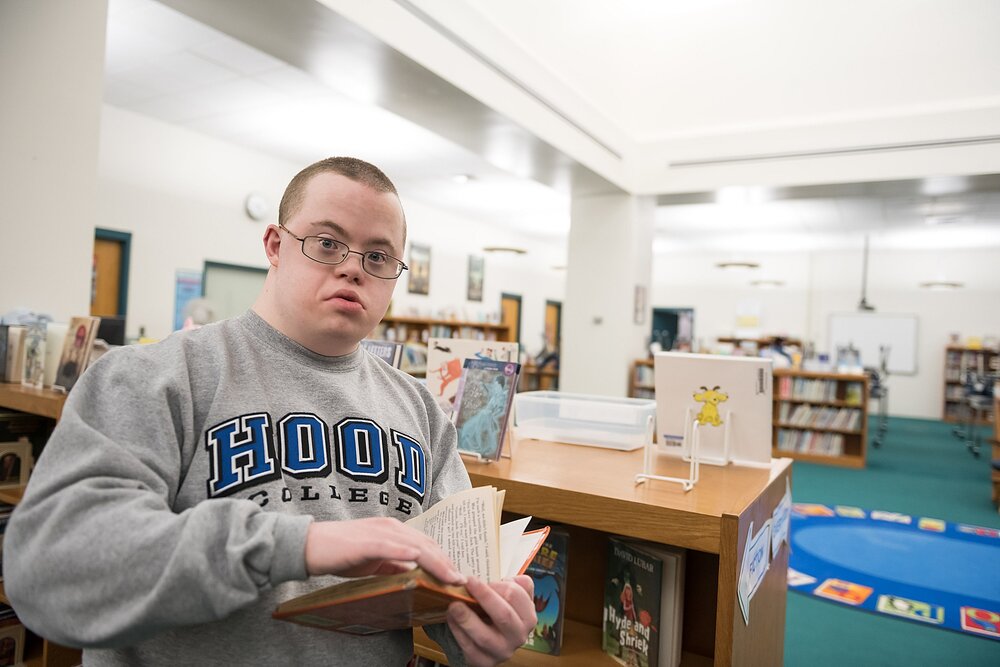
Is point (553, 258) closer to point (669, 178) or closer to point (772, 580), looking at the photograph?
point (669, 178)

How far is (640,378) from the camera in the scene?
25.8 feet

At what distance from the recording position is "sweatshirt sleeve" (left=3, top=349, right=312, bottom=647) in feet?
2.44

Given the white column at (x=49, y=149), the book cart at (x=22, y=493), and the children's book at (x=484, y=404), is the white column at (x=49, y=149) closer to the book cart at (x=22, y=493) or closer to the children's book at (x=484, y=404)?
the book cart at (x=22, y=493)

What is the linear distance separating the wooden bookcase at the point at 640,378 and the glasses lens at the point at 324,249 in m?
6.33

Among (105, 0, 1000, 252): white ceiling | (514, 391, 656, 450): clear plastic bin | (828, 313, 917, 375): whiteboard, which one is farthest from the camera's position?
(828, 313, 917, 375): whiteboard

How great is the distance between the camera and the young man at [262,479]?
0.75m

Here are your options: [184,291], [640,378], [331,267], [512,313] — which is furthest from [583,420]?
[512,313]

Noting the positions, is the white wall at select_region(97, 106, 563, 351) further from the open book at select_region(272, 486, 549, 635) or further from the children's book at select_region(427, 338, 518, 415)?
the open book at select_region(272, 486, 549, 635)

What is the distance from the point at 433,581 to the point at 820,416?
8.59 metres

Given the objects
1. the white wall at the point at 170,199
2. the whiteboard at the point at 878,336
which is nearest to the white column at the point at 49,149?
the white wall at the point at 170,199

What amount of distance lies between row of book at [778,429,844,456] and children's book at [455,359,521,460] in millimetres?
7382

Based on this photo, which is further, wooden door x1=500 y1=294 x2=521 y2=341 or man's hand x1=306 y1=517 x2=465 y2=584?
wooden door x1=500 y1=294 x2=521 y2=341

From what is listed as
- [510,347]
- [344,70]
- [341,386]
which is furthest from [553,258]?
[341,386]

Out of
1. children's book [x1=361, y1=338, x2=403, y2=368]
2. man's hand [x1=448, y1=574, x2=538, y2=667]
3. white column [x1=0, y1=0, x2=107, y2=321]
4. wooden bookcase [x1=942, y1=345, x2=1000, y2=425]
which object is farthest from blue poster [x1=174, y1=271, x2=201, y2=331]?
wooden bookcase [x1=942, y1=345, x2=1000, y2=425]
